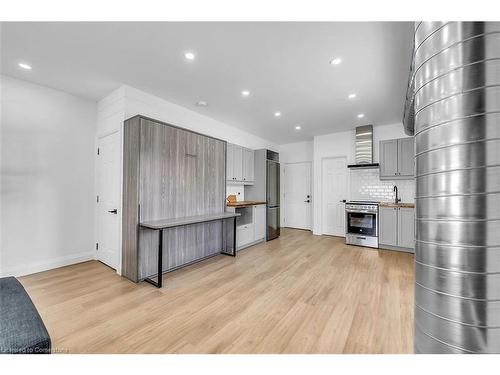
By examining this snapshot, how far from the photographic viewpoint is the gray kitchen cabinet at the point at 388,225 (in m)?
4.45

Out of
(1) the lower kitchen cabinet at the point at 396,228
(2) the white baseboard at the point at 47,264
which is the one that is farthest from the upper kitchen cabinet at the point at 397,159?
(2) the white baseboard at the point at 47,264

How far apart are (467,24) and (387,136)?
490 centimetres

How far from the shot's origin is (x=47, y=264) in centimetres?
317

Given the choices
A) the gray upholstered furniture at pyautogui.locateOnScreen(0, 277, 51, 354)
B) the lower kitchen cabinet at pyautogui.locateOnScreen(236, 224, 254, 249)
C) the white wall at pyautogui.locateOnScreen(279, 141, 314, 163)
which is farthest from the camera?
the white wall at pyautogui.locateOnScreen(279, 141, 314, 163)

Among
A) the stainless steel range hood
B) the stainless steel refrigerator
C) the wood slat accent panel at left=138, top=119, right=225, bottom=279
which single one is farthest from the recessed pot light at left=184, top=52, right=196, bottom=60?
the stainless steel range hood

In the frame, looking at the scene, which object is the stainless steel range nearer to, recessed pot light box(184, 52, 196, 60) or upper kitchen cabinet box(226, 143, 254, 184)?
upper kitchen cabinet box(226, 143, 254, 184)

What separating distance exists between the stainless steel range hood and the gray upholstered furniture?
5657 millimetres

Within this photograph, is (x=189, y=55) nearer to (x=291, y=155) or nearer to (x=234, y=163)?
(x=234, y=163)

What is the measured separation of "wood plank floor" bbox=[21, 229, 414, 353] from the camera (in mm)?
1693

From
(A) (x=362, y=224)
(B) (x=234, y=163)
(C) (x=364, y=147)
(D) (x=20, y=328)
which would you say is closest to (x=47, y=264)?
(D) (x=20, y=328)

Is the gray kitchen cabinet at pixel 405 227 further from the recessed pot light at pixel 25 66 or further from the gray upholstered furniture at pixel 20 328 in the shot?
the recessed pot light at pixel 25 66

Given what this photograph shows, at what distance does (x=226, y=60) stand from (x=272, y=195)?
3648mm
